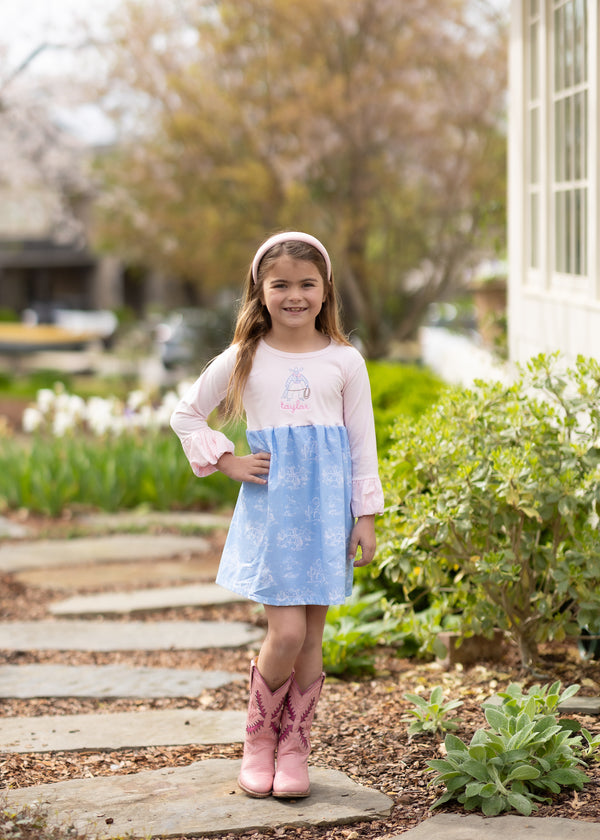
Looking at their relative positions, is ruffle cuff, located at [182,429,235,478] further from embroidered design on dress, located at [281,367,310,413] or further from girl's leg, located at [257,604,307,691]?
girl's leg, located at [257,604,307,691]

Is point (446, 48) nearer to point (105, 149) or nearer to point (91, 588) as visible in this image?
point (91, 588)

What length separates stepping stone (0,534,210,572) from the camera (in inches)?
238

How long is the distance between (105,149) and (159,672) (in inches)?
727

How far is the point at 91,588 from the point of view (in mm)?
5441

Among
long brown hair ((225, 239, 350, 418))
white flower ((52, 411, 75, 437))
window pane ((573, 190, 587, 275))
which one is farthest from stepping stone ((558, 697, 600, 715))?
white flower ((52, 411, 75, 437))

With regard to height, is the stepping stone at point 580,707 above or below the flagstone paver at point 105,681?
above

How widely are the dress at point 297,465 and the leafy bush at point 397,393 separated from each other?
8.20 ft

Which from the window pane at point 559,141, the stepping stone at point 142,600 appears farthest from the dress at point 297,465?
the window pane at point 559,141

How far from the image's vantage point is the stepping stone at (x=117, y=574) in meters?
5.57

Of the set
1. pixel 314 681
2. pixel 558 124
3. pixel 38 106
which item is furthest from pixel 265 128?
pixel 314 681

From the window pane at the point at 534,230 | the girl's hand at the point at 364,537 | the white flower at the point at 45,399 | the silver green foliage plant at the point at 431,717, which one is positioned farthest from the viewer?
the white flower at the point at 45,399

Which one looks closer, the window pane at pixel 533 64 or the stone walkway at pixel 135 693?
the stone walkway at pixel 135 693

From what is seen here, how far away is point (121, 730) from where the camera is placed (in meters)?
3.28

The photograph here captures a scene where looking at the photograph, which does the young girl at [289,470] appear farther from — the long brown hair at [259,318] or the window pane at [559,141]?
the window pane at [559,141]
